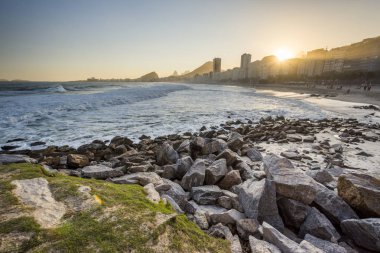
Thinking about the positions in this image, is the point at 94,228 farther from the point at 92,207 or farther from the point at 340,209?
the point at 340,209

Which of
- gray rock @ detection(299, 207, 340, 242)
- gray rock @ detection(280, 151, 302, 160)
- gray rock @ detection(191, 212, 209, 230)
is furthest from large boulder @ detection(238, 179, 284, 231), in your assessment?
gray rock @ detection(280, 151, 302, 160)

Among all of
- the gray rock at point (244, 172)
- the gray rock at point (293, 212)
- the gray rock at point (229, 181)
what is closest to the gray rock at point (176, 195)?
the gray rock at point (229, 181)

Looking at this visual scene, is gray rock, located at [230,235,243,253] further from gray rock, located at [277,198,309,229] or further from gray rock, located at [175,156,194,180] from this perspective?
gray rock, located at [175,156,194,180]

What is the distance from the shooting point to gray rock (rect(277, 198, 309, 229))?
10.3ft

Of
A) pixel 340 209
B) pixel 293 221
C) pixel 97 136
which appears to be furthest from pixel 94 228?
pixel 97 136

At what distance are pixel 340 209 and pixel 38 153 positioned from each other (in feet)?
29.0

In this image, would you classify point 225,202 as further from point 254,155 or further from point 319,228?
point 254,155

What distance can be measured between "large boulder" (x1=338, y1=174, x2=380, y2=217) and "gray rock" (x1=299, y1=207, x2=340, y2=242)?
712mm

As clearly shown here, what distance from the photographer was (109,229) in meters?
2.07

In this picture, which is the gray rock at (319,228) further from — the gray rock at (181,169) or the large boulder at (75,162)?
the large boulder at (75,162)

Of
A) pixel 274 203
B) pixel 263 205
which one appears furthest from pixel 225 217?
pixel 274 203

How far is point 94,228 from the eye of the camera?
2049mm

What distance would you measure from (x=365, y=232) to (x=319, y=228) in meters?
0.54

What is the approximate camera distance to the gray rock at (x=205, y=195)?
3741 millimetres
